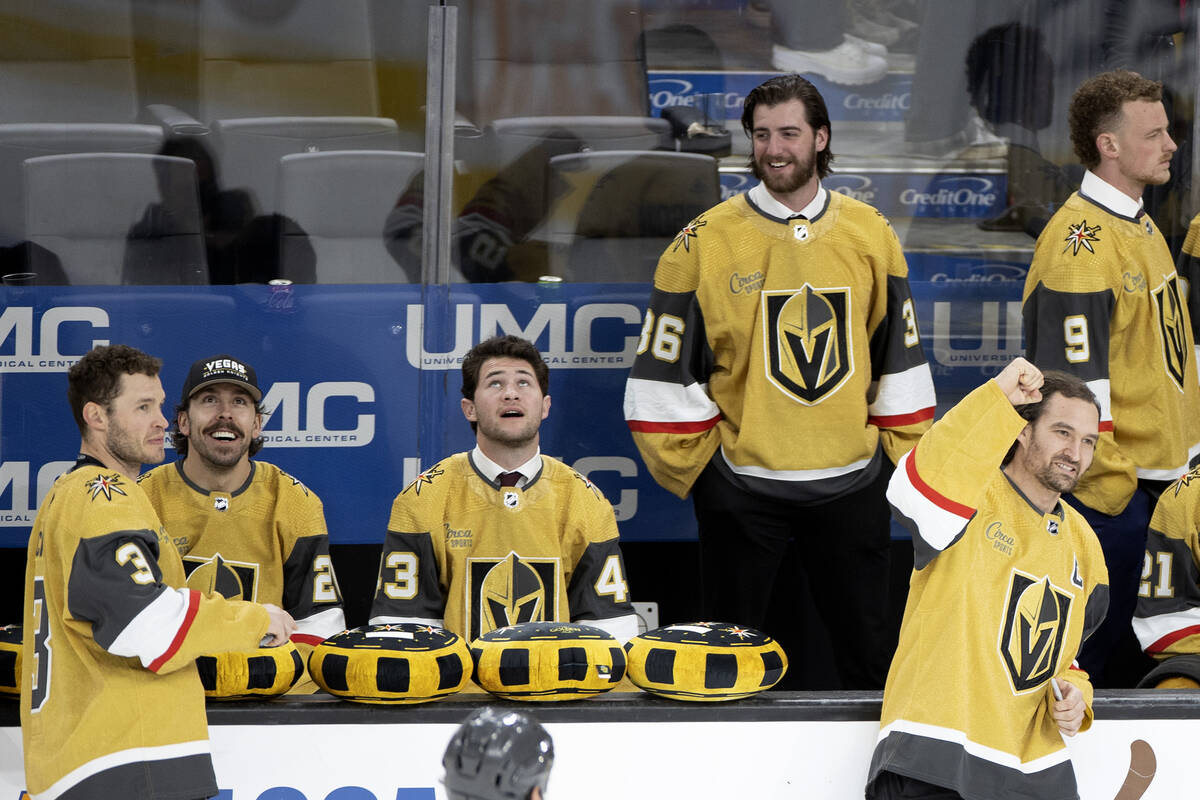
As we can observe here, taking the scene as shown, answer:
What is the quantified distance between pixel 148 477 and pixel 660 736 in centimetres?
149

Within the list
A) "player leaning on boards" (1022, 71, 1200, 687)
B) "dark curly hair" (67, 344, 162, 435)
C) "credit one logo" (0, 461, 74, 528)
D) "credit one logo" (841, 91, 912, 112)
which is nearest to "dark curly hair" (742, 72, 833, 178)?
"credit one logo" (841, 91, 912, 112)

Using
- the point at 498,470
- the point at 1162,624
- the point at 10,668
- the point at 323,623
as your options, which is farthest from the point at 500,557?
the point at 1162,624

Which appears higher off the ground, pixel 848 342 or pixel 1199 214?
pixel 1199 214

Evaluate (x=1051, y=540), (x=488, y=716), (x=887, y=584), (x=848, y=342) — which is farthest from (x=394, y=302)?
(x=488, y=716)

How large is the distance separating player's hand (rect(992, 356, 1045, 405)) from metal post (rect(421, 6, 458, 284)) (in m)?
1.89

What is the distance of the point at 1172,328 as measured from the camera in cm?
391

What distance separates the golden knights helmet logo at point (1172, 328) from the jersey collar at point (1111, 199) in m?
0.20

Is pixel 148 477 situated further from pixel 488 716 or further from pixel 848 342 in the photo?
pixel 488 716

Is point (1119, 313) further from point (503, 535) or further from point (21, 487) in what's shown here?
point (21, 487)

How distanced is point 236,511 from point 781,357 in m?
1.36

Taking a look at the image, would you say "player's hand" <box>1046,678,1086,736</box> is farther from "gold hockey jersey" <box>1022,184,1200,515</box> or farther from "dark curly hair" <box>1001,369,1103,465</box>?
"gold hockey jersey" <box>1022,184,1200,515</box>

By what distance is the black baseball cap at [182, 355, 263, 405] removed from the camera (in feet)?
11.7

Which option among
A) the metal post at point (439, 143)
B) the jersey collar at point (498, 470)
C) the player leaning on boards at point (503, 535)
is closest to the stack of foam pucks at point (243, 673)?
the player leaning on boards at point (503, 535)

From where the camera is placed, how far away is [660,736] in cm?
292
